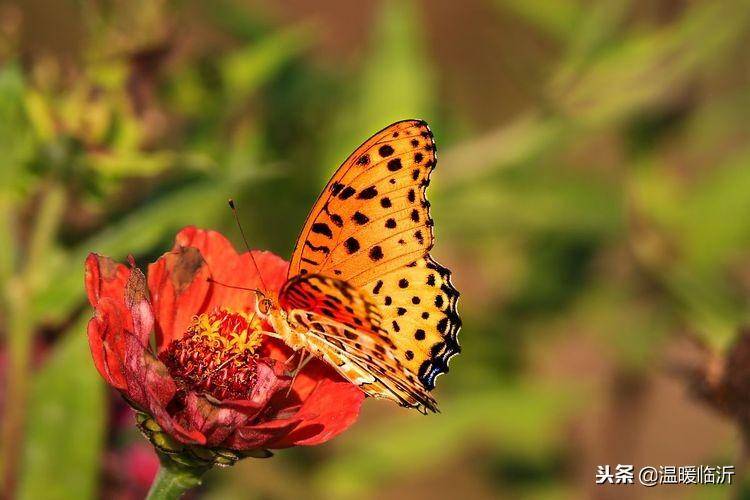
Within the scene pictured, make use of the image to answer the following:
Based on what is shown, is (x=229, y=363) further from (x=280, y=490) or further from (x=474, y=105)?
(x=474, y=105)

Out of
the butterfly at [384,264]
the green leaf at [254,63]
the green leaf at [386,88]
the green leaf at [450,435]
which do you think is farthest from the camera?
the green leaf at [450,435]

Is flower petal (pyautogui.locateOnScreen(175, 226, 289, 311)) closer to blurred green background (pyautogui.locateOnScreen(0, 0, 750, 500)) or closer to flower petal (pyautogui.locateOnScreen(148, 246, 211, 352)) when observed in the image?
flower petal (pyautogui.locateOnScreen(148, 246, 211, 352))

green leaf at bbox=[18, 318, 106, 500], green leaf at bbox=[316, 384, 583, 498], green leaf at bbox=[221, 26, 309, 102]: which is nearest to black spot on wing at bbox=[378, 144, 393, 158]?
green leaf at bbox=[18, 318, 106, 500]

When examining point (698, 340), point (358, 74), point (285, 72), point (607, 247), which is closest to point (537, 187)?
point (607, 247)

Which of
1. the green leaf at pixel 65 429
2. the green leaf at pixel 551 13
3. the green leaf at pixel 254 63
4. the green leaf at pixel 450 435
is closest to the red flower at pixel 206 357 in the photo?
the green leaf at pixel 65 429

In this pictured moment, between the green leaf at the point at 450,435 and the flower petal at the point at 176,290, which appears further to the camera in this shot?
the green leaf at the point at 450,435

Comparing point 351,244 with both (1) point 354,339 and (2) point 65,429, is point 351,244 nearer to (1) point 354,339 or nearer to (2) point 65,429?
(1) point 354,339

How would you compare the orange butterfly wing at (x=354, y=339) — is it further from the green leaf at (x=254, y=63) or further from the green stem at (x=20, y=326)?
the green leaf at (x=254, y=63)
